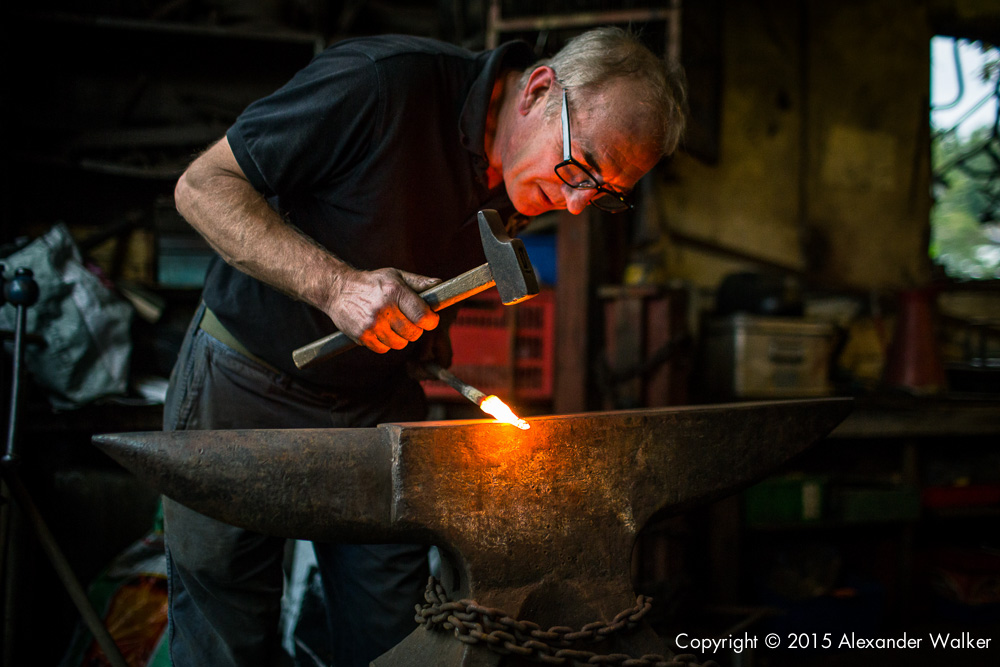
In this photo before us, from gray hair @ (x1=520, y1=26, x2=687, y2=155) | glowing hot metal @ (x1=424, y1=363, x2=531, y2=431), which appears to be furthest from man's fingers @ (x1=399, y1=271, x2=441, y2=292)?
gray hair @ (x1=520, y1=26, x2=687, y2=155)

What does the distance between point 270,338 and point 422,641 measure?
2.37ft

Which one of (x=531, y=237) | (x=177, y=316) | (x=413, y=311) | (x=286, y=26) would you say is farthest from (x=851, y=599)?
(x=286, y=26)

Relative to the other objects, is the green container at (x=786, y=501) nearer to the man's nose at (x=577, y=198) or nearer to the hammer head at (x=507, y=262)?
the man's nose at (x=577, y=198)

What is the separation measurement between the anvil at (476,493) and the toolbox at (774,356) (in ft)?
6.06

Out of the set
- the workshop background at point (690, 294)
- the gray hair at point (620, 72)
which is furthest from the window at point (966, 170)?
the gray hair at point (620, 72)

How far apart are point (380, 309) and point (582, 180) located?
0.55 m

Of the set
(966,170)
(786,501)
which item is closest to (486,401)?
(786,501)

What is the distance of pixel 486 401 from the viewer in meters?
1.16

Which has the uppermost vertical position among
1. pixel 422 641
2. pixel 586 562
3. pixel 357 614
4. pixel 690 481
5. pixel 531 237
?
pixel 531 237

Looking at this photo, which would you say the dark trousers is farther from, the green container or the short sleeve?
the green container

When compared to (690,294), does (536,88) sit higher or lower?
higher

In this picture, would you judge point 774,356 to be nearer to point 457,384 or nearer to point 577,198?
point 577,198

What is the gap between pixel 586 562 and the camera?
1.01m

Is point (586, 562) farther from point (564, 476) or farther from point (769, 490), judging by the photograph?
point (769, 490)
